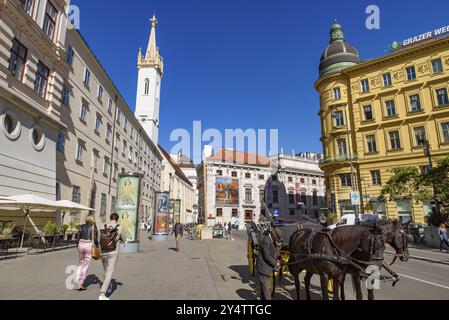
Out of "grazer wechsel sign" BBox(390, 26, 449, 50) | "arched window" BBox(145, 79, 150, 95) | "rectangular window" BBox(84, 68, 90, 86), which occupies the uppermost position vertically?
"arched window" BBox(145, 79, 150, 95)

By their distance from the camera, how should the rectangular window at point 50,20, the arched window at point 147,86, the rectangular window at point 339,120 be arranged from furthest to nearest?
the arched window at point 147,86 < the rectangular window at point 339,120 < the rectangular window at point 50,20

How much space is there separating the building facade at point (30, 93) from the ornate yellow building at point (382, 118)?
2508 cm

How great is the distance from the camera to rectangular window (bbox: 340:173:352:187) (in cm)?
3332

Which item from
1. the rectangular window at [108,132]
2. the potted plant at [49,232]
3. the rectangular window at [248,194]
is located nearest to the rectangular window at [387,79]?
the rectangular window at [108,132]

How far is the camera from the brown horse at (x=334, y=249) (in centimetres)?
543

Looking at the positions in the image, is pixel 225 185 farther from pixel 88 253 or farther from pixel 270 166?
pixel 88 253

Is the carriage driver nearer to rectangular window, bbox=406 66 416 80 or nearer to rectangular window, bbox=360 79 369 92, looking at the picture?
rectangular window, bbox=406 66 416 80

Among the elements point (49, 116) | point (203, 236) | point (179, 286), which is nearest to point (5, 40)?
point (49, 116)

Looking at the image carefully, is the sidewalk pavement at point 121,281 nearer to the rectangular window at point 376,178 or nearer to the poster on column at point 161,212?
the poster on column at point 161,212

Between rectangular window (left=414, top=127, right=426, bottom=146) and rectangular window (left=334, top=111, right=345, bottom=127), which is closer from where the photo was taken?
rectangular window (left=414, top=127, right=426, bottom=146)

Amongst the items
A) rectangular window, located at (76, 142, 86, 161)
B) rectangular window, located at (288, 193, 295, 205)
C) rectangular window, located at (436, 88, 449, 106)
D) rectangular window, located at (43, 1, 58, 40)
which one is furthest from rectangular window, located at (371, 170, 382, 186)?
rectangular window, located at (288, 193, 295, 205)

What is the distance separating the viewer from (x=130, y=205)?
17000 mm

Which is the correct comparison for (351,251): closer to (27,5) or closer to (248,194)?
(27,5)
